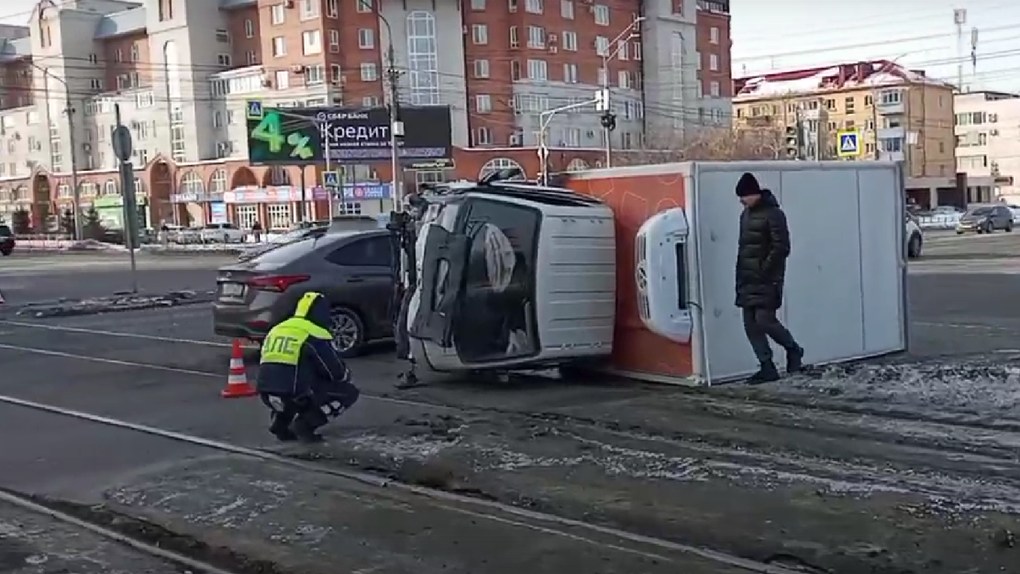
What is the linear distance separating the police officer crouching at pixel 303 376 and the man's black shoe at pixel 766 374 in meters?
3.85

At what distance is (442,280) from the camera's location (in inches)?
426

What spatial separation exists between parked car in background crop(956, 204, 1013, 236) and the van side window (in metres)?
46.9

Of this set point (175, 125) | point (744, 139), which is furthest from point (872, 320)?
point (175, 125)

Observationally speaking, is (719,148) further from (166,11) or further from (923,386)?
(923,386)

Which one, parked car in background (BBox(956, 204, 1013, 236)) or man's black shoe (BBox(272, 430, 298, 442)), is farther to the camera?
parked car in background (BBox(956, 204, 1013, 236))

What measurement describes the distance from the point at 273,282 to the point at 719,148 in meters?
62.4

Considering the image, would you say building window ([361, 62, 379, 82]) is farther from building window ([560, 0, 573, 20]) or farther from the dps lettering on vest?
the dps lettering on vest

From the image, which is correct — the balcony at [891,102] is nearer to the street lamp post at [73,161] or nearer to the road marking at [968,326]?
the street lamp post at [73,161]

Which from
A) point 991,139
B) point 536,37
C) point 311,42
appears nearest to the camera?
point 311,42

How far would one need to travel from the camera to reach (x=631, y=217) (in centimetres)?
1127

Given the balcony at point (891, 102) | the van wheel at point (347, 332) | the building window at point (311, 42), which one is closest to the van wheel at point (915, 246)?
the van wheel at point (347, 332)

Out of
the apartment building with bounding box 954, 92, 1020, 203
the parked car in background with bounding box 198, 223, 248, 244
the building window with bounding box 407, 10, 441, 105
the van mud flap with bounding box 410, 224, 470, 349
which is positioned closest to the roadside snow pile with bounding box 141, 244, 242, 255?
the parked car in background with bounding box 198, 223, 248, 244

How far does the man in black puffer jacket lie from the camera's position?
10.3 metres

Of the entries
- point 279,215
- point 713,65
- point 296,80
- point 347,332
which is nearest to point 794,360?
point 347,332
